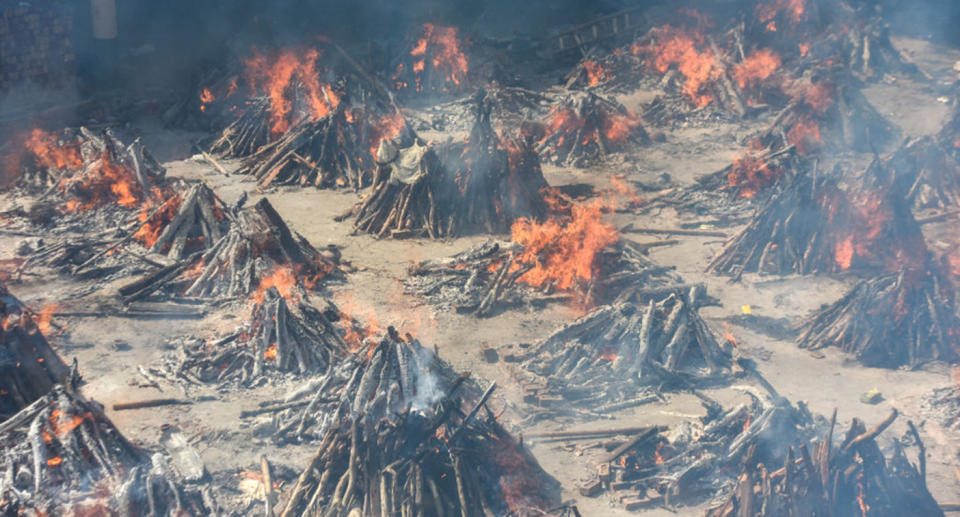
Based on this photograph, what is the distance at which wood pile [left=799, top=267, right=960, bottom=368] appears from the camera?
468 inches

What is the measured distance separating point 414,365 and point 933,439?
698cm

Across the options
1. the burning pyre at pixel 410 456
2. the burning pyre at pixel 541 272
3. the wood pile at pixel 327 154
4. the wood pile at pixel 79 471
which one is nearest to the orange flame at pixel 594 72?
the wood pile at pixel 327 154

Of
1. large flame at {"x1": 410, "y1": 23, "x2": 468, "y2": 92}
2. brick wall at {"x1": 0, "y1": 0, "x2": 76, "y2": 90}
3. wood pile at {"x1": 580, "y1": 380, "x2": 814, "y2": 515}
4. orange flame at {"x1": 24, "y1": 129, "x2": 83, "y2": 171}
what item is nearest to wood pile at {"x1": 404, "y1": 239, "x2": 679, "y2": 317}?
wood pile at {"x1": 580, "y1": 380, "x2": 814, "y2": 515}

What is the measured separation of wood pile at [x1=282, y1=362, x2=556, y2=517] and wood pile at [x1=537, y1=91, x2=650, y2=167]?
11.8 meters

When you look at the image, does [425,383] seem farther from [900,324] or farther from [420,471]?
[900,324]

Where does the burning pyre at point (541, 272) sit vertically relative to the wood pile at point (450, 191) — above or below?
below

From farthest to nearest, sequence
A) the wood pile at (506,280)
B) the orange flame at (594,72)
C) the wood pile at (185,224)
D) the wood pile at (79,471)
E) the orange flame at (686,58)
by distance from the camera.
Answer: the orange flame at (594,72), the orange flame at (686,58), the wood pile at (185,224), the wood pile at (506,280), the wood pile at (79,471)

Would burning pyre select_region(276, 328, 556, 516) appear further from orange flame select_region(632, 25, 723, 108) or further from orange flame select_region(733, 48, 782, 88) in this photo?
orange flame select_region(733, 48, 782, 88)

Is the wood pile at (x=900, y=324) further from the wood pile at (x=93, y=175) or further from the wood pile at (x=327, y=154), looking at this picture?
the wood pile at (x=93, y=175)

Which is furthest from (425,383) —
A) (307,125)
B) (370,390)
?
(307,125)

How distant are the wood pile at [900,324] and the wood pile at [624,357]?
2197 mm

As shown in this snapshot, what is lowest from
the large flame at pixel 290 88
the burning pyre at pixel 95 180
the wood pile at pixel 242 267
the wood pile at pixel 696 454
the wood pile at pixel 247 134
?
the wood pile at pixel 696 454

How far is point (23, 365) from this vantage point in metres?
9.62

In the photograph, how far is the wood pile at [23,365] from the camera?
9.39 metres
